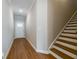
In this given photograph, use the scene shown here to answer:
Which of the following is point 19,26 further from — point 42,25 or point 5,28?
point 5,28

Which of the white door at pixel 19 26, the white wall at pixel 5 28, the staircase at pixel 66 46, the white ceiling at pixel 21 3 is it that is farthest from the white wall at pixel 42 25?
Result: the white door at pixel 19 26

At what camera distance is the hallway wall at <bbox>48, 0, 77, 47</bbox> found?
3.80m

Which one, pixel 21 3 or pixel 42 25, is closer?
pixel 42 25

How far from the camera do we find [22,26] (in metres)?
10.8

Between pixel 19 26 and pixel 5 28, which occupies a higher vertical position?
pixel 19 26

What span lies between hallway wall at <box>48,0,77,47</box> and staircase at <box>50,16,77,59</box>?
12.2 inches

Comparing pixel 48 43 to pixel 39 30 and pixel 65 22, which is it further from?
pixel 65 22

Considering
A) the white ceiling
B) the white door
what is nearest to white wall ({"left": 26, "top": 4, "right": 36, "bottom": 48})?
the white ceiling

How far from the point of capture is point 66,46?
3.10 m

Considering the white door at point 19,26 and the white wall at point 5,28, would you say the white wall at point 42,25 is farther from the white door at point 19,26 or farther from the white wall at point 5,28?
the white door at point 19,26

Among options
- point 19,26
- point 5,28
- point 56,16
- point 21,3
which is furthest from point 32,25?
point 19,26

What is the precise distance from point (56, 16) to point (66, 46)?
1.64 meters

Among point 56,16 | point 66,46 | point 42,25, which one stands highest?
Result: point 56,16

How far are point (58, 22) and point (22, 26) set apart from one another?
7.63m
